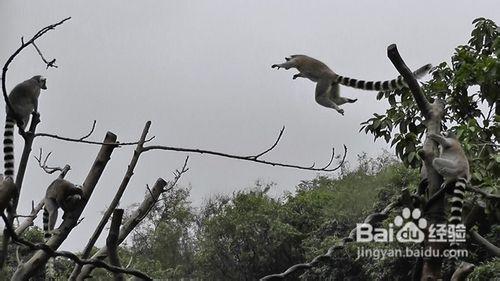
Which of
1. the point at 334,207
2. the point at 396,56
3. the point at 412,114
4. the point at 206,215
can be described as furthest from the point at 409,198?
the point at 206,215

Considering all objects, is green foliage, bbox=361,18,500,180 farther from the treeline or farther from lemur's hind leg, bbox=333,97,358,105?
the treeline

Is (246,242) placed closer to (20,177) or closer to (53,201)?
(53,201)

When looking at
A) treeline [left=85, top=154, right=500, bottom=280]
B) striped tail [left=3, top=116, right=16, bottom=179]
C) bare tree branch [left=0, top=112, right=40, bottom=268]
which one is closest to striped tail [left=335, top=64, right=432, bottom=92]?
bare tree branch [left=0, top=112, right=40, bottom=268]

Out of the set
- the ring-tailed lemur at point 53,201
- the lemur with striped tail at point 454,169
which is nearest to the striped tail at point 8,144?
the ring-tailed lemur at point 53,201

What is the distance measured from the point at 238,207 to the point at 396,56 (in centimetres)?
1266

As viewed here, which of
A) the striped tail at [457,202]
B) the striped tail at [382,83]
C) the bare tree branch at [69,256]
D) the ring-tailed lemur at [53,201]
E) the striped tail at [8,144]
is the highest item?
the striped tail at [382,83]

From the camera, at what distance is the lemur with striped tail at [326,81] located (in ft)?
13.3

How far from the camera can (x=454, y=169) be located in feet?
11.5

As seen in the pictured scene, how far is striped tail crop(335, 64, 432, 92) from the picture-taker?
3.13 meters

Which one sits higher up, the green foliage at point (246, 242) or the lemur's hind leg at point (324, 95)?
the green foliage at point (246, 242)

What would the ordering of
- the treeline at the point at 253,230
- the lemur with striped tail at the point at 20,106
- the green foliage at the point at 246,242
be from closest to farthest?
the lemur with striped tail at the point at 20,106 → the treeline at the point at 253,230 → the green foliage at the point at 246,242

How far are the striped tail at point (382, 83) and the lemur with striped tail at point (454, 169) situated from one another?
11.8 inches

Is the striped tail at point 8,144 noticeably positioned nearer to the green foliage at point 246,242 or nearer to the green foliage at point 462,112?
the green foliage at point 462,112

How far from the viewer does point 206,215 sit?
16359 millimetres
